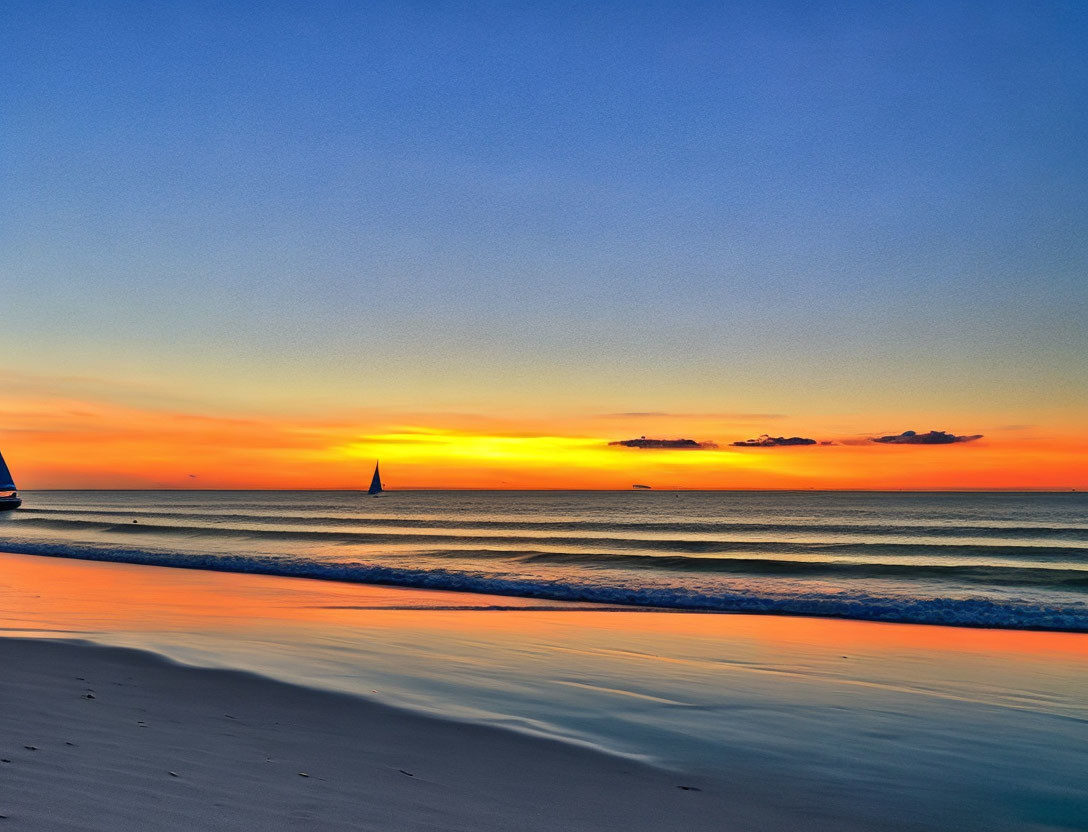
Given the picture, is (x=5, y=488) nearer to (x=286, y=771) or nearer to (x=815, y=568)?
(x=815, y=568)

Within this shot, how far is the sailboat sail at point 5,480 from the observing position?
88.1 m

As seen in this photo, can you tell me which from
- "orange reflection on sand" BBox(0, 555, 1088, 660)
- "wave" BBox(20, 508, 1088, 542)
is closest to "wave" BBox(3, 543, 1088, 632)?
"orange reflection on sand" BBox(0, 555, 1088, 660)

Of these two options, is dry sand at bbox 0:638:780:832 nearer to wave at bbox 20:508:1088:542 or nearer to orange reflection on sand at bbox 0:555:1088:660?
orange reflection on sand at bbox 0:555:1088:660

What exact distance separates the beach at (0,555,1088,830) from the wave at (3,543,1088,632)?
4.60 metres

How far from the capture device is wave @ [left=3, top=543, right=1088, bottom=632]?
1869 centimetres

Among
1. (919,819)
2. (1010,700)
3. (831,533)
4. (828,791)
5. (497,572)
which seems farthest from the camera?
(831,533)

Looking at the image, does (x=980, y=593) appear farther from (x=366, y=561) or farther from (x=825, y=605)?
(x=366, y=561)

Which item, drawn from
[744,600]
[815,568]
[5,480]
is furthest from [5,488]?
[744,600]

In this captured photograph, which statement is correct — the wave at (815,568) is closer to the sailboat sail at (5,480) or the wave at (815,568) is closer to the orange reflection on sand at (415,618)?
the orange reflection on sand at (415,618)

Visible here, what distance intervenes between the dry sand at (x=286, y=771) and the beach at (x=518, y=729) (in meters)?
0.03

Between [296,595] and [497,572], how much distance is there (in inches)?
399

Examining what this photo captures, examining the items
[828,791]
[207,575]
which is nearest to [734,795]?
[828,791]

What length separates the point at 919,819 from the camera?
543 cm

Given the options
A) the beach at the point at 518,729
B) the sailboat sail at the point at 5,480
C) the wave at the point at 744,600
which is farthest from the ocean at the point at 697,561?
the sailboat sail at the point at 5,480
